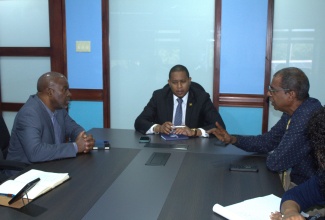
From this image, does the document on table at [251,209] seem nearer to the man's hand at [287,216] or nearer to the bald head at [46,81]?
the man's hand at [287,216]

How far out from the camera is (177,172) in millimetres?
2213

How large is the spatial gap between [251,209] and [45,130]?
5.52ft

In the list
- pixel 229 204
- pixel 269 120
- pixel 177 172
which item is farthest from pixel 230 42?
pixel 229 204

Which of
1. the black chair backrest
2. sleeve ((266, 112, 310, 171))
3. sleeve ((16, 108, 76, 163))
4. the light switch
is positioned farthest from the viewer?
the light switch

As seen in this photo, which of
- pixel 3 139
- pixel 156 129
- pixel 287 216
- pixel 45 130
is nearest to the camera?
pixel 287 216

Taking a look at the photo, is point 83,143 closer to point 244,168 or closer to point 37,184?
point 37,184

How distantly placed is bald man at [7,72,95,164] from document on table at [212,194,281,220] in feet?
4.13

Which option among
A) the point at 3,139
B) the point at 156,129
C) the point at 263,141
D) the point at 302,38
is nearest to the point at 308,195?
the point at 263,141

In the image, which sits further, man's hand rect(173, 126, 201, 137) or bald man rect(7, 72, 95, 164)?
man's hand rect(173, 126, 201, 137)

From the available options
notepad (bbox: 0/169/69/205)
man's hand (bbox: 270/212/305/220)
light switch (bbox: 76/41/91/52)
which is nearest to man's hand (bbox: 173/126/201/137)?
notepad (bbox: 0/169/69/205)

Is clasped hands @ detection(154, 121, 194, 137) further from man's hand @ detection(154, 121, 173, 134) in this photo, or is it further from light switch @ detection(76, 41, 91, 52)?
light switch @ detection(76, 41, 91, 52)

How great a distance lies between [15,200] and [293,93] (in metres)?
1.82

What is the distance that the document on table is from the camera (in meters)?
1.61

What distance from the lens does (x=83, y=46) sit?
4941 mm
